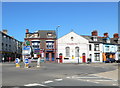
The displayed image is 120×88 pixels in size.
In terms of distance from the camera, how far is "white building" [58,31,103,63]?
55531 mm

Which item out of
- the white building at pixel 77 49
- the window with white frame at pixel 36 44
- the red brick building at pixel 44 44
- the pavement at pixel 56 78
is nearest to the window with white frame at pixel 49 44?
the red brick building at pixel 44 44

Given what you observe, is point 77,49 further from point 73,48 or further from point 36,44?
point 36,44

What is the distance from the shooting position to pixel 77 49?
2202 inches

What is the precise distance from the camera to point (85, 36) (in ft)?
196

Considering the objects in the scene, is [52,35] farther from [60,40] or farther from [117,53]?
[117,53]

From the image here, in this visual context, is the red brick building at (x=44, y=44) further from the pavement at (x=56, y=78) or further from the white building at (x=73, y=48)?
the pavement at (x=56, y=78)

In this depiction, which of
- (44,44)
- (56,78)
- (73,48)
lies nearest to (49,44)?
(44,44)

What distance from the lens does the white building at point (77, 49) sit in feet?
182

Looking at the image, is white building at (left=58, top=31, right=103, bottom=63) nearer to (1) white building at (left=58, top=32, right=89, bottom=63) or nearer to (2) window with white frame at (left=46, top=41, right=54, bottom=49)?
(1) white building at (left=58, top=32, right=89, bottom=63)

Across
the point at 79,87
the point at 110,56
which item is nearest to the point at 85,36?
the point at 110,56

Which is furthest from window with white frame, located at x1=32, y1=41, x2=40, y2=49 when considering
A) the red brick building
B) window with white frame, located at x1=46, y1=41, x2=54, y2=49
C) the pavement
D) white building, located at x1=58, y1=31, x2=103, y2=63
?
the pavement

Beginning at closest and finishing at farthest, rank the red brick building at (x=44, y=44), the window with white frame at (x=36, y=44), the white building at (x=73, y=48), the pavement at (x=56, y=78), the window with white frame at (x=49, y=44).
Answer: the pavement at (x=56, y=78), the white building at (x=73, y=48), the red brick building at (x=44, y=44), the window with white frame at (x=36, y=44), the window with white frame at (x=49, y=44)

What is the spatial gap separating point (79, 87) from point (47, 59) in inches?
1851

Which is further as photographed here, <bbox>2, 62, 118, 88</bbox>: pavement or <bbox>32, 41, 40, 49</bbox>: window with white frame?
<bbox>32, 41, 40, 49</bbox>: window with white frame
